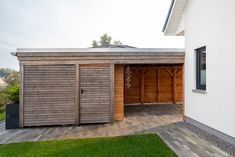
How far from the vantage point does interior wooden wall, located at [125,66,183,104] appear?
12312 mm

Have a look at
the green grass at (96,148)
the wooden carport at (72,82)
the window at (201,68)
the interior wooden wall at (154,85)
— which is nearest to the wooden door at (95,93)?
the wooden carport at (72,82)

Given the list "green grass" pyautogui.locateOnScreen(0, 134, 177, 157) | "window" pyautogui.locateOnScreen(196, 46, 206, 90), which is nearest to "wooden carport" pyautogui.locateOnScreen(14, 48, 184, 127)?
"window" pyautogui.locateOnScreen(196, 46, 206, 90)

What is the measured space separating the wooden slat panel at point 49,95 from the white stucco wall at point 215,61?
420 cm

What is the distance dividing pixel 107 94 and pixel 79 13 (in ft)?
26.0

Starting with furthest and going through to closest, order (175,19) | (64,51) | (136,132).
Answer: (175,19) → (64,51) → (136,132)

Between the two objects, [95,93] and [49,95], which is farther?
[95,93]

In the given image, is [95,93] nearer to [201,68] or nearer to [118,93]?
[118,93]

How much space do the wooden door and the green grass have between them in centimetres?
178

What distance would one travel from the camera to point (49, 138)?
18.6ft

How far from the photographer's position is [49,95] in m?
6.99

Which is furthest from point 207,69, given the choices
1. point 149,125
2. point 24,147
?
point 24,147

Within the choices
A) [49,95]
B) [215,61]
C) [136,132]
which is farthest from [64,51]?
[215,61]

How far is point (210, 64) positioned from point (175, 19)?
350cm

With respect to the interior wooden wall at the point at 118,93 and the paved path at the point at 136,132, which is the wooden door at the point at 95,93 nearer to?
the paved path at the point at 136,132
